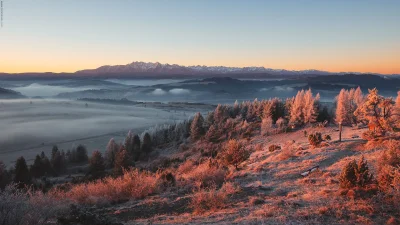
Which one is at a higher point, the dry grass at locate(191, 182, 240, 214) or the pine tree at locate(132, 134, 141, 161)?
the dry grass at locate(191, 182, 240, 214)

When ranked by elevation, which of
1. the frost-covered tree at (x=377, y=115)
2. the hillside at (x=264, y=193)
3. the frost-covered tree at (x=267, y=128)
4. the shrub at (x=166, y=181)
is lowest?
the frost-covered tree at (x=267, y=128)

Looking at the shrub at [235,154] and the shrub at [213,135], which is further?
the shrub at [213,135]

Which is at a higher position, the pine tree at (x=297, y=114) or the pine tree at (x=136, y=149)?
the pine tree at (x=297, y=114)

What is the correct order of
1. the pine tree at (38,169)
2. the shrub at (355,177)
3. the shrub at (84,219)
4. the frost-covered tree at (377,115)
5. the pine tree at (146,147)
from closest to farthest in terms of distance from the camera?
the shrub at (84,219) → the shrub at (355,177) → the frost-covered tree at (377,115) → the pine tree at (38,169) → the pine tree at (146,147)

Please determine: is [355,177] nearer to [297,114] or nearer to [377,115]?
[377,115]

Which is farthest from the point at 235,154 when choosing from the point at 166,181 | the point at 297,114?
the point at 297,114

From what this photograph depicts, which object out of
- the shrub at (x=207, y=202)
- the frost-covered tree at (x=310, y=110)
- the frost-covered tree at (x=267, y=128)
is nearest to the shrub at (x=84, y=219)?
the shrub at (x=207, y=202)

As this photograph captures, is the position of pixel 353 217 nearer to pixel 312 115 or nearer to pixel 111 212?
pixel 111 212

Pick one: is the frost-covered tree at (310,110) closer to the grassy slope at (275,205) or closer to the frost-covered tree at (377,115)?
the frost-covered tree at (377,115)

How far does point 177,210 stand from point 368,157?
57.1ft

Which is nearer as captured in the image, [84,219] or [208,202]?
[84,219]

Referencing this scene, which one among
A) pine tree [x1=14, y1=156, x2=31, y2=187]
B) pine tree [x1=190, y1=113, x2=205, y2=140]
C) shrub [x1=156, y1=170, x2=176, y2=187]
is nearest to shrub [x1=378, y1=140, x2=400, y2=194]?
shrub [x1=156, y1=170, x2=176, y2=187]

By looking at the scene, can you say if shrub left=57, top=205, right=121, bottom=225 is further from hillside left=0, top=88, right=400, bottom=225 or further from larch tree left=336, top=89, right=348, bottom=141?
larch tree left=336, top=89, right=348, bottom=141

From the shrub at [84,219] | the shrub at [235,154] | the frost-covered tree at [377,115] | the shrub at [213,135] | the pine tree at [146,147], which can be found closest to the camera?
the shrub at [84,219]
